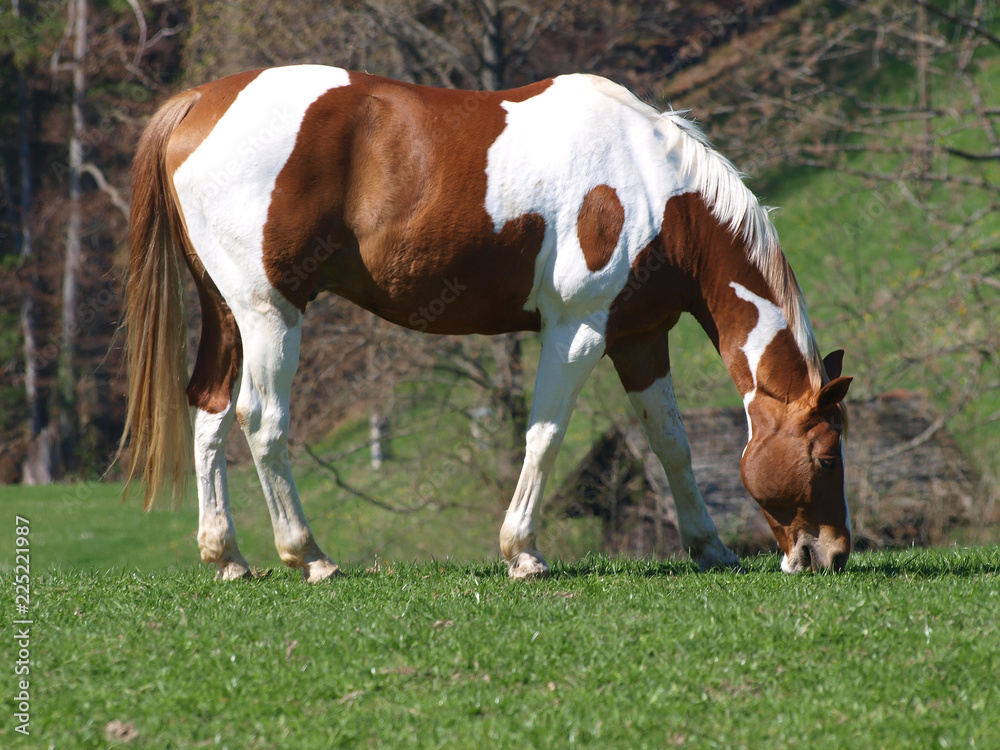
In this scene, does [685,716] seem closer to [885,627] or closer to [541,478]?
[885,627]

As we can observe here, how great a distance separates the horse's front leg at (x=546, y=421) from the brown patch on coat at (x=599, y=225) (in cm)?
35

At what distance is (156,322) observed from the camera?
501 centimetres

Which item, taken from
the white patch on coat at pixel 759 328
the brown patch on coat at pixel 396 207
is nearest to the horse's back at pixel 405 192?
the brown patch on coat at pixel 396 207

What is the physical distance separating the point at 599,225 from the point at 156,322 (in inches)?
96.9

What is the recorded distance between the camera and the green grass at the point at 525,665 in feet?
9.60

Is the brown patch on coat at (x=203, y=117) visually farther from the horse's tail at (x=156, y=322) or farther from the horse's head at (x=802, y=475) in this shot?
the horse's head at (x=802, y=475)

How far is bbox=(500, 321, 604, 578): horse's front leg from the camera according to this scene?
15.7 feet

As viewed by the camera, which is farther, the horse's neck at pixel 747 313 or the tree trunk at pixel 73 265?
the tree trunk at pixel 73 265

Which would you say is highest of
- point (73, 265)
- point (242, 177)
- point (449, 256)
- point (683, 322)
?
point (242, 177)

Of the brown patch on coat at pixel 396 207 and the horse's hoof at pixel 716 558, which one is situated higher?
the brown patch on coat at pixel 396 207

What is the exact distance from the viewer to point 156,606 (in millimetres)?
4289

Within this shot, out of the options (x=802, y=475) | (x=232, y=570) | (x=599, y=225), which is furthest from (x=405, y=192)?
(x=802, y=475)

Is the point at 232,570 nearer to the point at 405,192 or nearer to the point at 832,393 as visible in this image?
the point at 405,192

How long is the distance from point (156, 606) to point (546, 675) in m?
2.02
